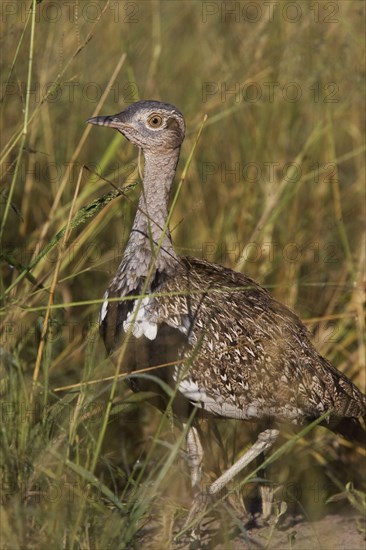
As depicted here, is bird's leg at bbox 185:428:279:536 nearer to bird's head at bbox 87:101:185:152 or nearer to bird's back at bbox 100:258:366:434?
bird's back at bbox 100:258:366:434

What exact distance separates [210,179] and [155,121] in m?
1.69

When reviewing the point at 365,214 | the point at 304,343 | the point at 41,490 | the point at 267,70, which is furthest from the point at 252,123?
the point at 41,490

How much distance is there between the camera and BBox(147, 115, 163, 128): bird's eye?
3.74 m

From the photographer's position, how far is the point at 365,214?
5.11 metres

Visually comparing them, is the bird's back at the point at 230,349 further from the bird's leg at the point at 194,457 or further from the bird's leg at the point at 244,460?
the bird's leg at the point at 194,457

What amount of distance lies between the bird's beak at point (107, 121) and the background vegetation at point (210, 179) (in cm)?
15

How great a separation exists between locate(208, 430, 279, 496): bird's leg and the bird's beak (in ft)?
4.37

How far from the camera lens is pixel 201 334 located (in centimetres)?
346

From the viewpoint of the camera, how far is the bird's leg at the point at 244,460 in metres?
3.68

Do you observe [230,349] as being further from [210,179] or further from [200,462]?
[210,179]

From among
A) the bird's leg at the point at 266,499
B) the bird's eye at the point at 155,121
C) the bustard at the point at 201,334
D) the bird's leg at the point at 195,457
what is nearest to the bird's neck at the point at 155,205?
the bustard at the point at 201,334

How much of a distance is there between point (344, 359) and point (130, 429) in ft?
3.71

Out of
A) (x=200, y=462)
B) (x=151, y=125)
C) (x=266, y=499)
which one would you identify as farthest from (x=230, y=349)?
(x=151, y=125)

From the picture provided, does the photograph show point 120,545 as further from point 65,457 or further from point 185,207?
point 185,207
